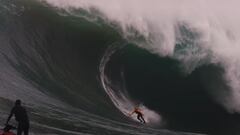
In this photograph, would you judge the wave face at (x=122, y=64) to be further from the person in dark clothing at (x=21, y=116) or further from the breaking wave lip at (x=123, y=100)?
the person in dark clothing at (x=21, y=116)

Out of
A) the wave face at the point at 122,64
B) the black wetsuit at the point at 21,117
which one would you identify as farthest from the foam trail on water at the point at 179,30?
the black wetsuit at the point at 21,117

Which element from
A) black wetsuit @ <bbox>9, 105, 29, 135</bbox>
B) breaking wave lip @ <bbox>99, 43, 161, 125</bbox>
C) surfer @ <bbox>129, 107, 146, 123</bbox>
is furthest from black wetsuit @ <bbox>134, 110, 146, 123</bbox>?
black wetsuit @ <bbox>9, 105, 29, 135</bbox>

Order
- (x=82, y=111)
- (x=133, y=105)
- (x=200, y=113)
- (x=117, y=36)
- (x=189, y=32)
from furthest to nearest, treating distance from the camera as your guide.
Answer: (x=189, y=32) < (x=117, y=36) < (x=200, y=113) < (x=133, y=105) < (x=82, y=111)

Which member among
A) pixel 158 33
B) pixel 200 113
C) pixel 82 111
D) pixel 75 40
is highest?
pixel 158 33

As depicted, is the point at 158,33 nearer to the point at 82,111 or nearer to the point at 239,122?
the point at 239,122

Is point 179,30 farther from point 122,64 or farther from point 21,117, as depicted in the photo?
point 21,117

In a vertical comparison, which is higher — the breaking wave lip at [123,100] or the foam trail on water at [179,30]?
the foam trail on water at [179,30]

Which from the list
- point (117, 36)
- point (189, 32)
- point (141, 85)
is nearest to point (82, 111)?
point (141, 85)
